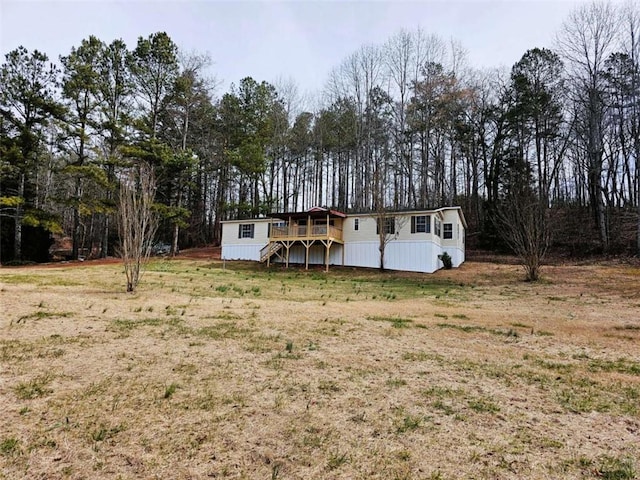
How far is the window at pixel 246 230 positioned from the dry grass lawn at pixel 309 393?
16818mm

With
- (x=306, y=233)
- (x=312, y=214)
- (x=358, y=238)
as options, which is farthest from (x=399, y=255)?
(x=312, y=214)

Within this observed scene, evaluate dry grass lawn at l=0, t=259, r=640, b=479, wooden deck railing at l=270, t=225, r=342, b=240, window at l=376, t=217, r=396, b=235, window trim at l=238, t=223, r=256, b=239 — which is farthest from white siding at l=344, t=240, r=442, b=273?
dry grass lawn at l=0, t=259, r=640, b=479

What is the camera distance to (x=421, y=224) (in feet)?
70.8

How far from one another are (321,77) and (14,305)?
99.7 ft

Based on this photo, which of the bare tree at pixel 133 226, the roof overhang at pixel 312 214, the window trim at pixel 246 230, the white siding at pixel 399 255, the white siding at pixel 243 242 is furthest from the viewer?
the window trim at pixel 246 230

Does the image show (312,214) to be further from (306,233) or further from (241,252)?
(241,252)

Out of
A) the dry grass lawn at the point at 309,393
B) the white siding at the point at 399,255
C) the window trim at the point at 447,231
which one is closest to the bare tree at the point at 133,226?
the dry grass lawn at the point at 309,393

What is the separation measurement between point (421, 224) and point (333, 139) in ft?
48.2

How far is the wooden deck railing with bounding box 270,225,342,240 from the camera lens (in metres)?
22.3

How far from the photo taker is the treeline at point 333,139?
22844 mm

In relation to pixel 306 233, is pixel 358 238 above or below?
below

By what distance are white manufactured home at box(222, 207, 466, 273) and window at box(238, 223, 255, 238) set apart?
0.07 meters

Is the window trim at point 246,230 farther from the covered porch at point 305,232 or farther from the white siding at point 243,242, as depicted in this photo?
the covered porch at point 305,232

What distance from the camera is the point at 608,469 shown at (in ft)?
8.84
